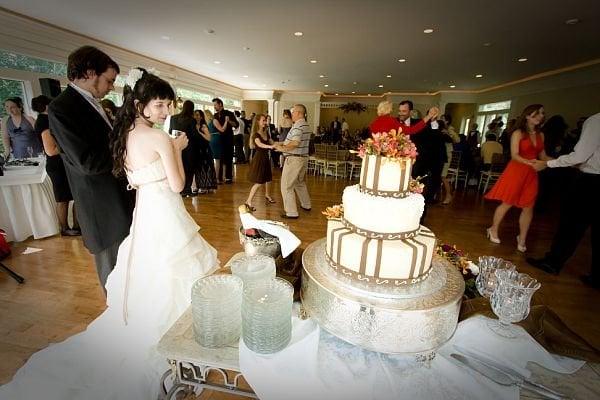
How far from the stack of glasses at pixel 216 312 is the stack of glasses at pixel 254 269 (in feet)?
0.22

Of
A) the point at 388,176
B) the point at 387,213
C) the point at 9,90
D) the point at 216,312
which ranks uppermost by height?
the point at 9,90

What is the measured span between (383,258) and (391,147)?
0.42m

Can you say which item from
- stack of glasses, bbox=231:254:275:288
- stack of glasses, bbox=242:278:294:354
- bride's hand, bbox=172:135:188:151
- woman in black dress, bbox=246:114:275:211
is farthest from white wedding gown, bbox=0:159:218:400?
woman in black dress, bbox=246:114:275:211

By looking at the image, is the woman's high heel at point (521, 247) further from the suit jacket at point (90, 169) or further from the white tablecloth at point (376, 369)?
the suit jacket at point (90, 169)

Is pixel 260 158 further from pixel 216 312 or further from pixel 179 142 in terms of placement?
pixel 216 312

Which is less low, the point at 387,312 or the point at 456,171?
the point at 387,312

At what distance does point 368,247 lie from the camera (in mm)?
1014

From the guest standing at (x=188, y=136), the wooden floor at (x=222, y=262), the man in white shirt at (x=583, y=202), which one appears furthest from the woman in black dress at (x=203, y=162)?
the man in white shirt at (x=583, y=202)

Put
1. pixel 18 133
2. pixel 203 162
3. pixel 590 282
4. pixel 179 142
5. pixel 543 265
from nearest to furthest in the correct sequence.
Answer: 1. pixel 179 142
2. pixel 590 282
3. pixel 543 265
4. pixel 18 133
5. pixel 203 162

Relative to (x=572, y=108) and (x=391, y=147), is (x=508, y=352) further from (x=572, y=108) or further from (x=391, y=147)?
(x=572, y=108)

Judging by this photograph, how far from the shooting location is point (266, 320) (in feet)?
3.04

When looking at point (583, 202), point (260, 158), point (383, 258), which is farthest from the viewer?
point (260, 158)

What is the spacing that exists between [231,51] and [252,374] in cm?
690

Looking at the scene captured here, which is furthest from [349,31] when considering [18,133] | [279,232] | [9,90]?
[9,90]
